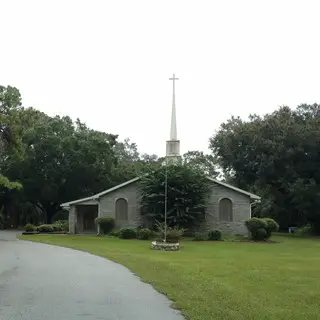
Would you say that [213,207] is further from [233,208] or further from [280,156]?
[280,156]

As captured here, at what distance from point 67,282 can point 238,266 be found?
290 inches

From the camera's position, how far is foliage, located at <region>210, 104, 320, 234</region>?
45500 mm

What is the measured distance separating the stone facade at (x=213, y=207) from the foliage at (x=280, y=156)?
6138 millimetres

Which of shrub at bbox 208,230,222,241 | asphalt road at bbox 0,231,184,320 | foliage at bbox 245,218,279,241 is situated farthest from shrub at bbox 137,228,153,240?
asphalt road at bbox 0,231,184,320

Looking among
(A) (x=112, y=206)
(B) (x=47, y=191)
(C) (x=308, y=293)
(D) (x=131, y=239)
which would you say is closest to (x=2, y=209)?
(B) (x=47, y=191)

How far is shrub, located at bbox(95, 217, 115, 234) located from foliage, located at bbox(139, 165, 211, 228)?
2982mm

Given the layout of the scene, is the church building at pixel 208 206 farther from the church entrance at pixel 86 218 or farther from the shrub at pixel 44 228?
the shrub at pixel 44 228

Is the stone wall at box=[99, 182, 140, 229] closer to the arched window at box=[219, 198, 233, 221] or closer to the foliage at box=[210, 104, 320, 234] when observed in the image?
the arched window at box=[219, 198, 233, 221]

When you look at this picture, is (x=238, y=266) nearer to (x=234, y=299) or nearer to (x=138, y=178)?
(x=234, y=299)

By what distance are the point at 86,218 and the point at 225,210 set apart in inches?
594

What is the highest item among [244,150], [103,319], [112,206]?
[244,150]

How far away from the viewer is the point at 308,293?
12.3m

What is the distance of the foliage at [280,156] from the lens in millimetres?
45500

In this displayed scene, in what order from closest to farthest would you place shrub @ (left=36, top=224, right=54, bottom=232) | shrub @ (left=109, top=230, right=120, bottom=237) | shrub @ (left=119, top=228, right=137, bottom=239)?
shrub @ (left=119, top=228, right=137, bottom=239) < shrub @ (left=109, top=230, right=120, bottom=237) < shrub @ (left=36, top=224, right=54, bottom=232)
